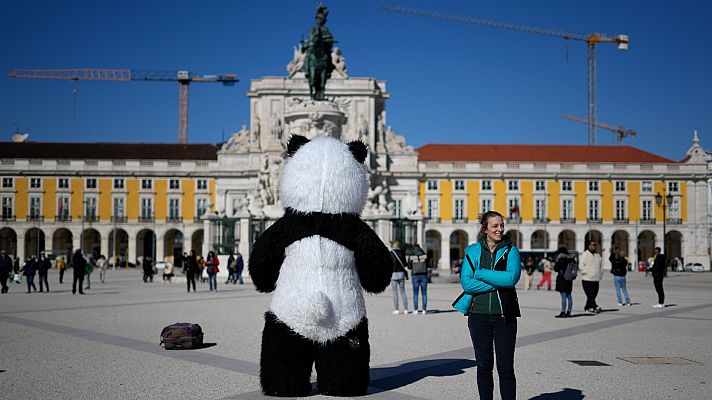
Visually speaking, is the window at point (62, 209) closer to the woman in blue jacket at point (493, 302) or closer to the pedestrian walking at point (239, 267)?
the pedestrian walking at point (239, 267)

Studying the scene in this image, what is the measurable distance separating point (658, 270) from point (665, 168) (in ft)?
192

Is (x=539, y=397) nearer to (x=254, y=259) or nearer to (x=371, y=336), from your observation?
(x=254, y=259)

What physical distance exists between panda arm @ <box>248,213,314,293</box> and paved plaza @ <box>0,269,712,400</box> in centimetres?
108

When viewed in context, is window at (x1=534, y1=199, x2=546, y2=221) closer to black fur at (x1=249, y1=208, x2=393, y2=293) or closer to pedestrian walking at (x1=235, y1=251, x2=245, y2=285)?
pedestrian walking at (x1=235, y1=251, x2=245, y2=285)

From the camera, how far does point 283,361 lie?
22.0 feet

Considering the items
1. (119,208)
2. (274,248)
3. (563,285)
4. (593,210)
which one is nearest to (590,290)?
(563,285)

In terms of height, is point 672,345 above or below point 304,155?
below

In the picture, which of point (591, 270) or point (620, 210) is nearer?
point (591, 270)

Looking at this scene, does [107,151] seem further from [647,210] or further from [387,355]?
[387,355]

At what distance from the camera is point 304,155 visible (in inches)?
284

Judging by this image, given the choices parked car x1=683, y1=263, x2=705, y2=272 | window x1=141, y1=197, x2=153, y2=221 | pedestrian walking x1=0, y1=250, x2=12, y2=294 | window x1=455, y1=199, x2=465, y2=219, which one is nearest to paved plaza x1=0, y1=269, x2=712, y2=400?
pedestrian walking x1=0, y1=250, x2=12, y2=294

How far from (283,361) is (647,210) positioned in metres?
69.8

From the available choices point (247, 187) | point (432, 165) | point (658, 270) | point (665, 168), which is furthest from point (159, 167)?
point (658, 270)

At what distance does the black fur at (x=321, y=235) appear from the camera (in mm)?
6918
